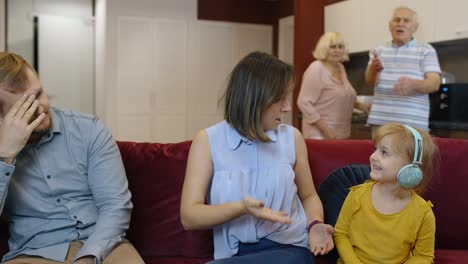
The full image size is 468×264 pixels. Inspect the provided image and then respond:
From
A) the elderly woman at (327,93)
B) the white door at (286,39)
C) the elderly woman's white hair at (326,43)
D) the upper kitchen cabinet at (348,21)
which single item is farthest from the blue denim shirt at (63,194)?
the white door at (286,39)

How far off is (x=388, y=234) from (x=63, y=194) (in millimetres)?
1065

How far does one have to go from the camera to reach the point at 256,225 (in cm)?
161

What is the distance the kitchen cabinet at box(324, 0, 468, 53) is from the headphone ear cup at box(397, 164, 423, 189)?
2.77m

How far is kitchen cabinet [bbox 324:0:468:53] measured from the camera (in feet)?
13.1

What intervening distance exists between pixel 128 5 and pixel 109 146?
16.8ft

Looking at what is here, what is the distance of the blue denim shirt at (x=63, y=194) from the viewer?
1.64 metres

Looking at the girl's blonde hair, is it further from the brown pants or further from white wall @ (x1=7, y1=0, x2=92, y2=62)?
white wall @ (x1=7, y1=0, x2=92, y2=62)

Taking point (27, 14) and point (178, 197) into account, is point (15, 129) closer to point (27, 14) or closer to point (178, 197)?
point (178, 197)

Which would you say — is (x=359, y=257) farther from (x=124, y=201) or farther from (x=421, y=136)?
(x=124, y=201)

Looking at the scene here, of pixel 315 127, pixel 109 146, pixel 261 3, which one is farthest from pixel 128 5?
pixel 109 146

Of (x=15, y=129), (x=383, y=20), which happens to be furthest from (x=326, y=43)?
(x=15, y=129)

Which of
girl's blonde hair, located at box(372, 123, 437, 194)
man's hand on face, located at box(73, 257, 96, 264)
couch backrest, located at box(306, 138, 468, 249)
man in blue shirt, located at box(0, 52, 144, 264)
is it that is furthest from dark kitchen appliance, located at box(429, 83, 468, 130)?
man's hand on face, located at box(73, 257, 96, 264)

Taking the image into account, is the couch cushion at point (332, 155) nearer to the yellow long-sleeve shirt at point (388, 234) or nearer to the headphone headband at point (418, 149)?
the yellow long-sleeve shirt at point (388, 234)

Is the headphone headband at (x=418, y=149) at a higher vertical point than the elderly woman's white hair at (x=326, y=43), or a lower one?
lower
